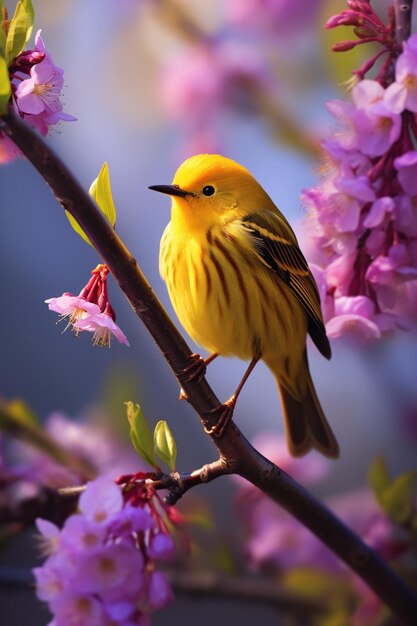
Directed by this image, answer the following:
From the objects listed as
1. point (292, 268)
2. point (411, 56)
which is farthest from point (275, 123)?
point (411, 56)

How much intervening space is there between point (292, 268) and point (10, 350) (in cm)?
94

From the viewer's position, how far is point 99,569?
0.59m

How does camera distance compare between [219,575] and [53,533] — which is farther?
[219,575]

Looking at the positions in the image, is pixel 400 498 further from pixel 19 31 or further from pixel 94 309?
pixel 19 31

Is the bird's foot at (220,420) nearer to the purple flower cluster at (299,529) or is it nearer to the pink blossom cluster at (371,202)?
the pink blossom cluster at (371,202)

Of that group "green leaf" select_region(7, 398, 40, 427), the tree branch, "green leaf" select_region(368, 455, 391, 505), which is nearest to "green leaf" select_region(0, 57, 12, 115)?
the tree branch

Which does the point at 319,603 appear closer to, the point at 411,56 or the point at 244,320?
the point at 244,320

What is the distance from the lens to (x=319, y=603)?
1056 mm

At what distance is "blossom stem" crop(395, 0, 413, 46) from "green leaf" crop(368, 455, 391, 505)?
0.46m

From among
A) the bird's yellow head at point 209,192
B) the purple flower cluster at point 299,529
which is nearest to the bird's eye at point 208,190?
the bird's yellow head at point 209,192

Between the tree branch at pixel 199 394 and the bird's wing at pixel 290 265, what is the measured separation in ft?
0.69

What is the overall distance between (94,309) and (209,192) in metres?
0.29

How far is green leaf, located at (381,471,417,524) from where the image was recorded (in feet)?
2.97

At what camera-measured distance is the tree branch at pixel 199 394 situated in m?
0.57
